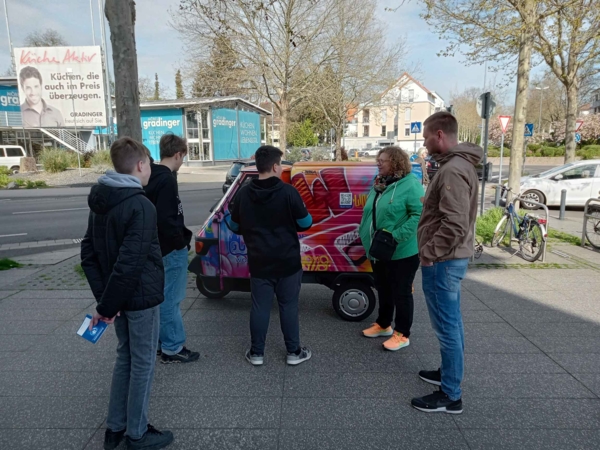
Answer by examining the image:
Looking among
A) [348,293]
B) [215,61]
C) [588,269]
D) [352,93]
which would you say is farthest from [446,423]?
[352,93]

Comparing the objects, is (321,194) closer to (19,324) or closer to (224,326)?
(224,326)

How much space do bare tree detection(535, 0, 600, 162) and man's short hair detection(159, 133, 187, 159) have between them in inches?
339

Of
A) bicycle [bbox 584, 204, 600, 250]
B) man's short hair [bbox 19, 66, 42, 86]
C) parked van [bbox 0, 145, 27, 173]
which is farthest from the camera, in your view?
man's short hair [bbox 19, 66, 42, 86]

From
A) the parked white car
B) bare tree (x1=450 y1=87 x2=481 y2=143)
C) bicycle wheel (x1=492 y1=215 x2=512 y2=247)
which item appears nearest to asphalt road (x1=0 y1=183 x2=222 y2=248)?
bicycle wheel (x1=492 y1=215 x2=512 y2=247)

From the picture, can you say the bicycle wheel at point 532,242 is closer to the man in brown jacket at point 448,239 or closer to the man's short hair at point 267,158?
the man in brown jacket at point 448,239

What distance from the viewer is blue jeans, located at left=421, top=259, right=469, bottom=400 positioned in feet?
9.75

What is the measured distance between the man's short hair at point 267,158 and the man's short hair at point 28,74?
38576mm

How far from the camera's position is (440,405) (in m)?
3.03

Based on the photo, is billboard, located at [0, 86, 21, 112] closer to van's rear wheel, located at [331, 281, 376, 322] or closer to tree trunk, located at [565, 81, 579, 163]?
tree trunk, located at [565, 81, 579, 163]

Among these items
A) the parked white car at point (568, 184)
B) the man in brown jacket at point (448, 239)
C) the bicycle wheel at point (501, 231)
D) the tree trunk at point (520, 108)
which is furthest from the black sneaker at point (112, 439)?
the parked white car at point (568, 184)

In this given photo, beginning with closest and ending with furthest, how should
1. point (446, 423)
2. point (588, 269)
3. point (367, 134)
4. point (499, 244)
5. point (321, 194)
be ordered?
point (446, 423), point (321, 194), point (588, 269), point (499, 244), point (367, 134)

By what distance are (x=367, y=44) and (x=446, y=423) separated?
2263 centimetres

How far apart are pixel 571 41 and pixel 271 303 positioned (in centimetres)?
1482

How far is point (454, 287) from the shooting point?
2.97 metres
